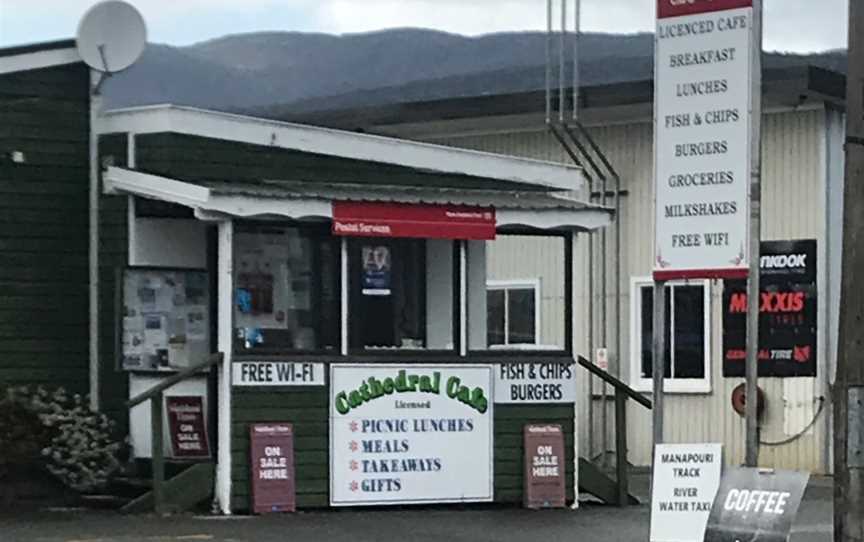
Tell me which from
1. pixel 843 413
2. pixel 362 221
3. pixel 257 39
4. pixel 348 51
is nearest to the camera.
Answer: pixel 843 413

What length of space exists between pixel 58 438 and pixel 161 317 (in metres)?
1.54

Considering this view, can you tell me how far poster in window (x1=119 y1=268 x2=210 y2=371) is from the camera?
642 inches

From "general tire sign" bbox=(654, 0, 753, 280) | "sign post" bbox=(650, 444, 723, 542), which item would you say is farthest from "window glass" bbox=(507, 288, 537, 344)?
"sign post" bbox=(650, 444, 723, 542)

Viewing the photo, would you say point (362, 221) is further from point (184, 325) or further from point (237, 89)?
point (237, 89)

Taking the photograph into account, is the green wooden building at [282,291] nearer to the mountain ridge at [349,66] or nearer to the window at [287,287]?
the window at [287,287]

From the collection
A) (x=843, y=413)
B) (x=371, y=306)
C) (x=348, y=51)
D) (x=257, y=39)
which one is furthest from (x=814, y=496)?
(x=257, y=39)

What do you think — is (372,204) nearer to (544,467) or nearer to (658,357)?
(544,467)

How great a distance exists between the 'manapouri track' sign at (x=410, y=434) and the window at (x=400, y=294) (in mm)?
372

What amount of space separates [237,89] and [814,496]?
2227 inches

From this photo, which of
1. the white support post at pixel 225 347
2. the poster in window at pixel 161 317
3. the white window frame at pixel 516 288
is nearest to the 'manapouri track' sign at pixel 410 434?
the white support post at pixel 225 347

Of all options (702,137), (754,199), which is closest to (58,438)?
(702,137)

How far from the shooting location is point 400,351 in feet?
53.0

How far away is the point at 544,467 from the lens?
16.7m

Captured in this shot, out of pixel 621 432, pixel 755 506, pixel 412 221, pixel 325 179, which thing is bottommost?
pixel 621 432
